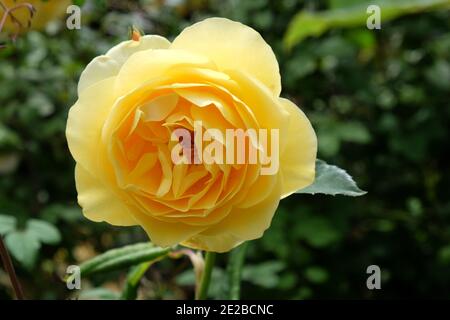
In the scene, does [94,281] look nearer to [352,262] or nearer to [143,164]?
[352,262]

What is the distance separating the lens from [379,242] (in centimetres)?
143

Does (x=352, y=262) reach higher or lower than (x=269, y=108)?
lower

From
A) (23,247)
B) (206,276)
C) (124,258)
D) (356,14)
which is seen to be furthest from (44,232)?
(356,14)

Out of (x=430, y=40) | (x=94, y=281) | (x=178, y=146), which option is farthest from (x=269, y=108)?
(x=430, y=40)

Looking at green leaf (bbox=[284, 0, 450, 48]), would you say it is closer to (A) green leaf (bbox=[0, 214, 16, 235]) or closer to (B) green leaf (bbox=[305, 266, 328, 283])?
(B) green leaf (bbox=[305, 266, 328, 283])

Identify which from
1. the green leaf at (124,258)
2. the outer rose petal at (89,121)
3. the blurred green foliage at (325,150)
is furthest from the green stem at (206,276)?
the blurred green foliage at (325,150)

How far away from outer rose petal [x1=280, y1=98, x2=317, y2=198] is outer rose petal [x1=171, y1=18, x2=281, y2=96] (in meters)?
0.03

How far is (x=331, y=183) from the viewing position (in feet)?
2.16

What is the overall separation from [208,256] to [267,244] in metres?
0.60

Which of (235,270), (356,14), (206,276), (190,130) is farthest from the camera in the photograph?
(356,14)

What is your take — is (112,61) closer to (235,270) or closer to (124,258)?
(124,258)

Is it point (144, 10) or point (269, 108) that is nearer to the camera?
point (269, 108)

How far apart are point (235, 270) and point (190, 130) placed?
0.33 metres

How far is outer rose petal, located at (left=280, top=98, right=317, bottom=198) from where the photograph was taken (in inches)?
22.6
